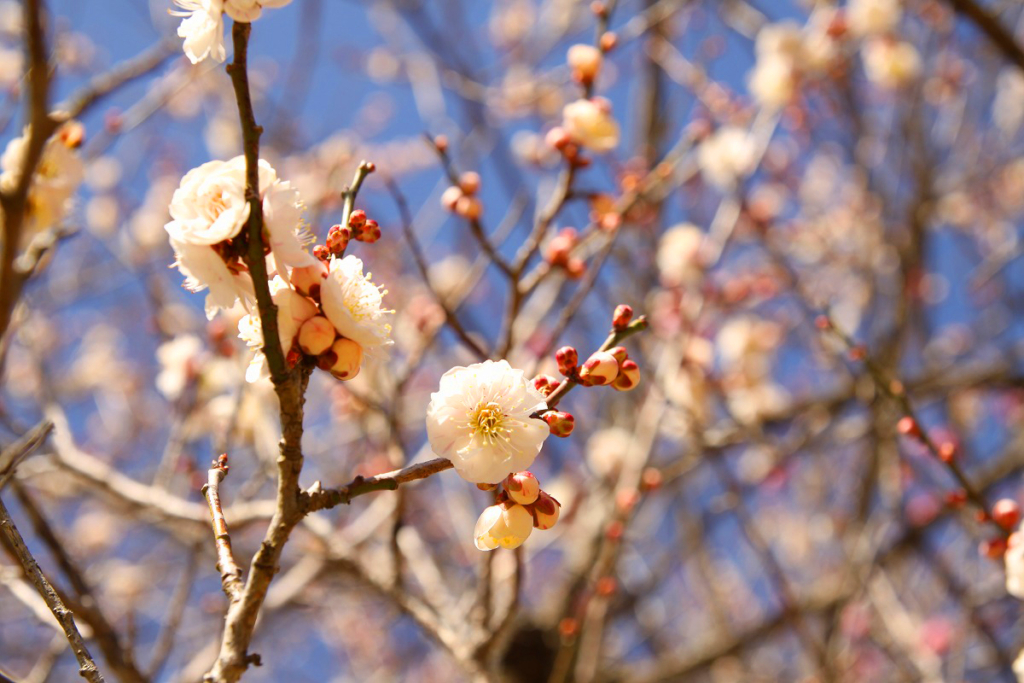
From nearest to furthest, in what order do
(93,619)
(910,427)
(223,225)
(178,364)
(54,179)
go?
1. (223,225)
2. (93,619)
3. (910,427)
4. (54,179)
5. (178,364)

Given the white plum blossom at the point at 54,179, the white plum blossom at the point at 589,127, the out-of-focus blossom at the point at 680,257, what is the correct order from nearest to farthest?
the white plum blossom at the point at 54,179 → the white plum blossom at the point at 589,127 → the out-of-focus blossom at the point at 680,257

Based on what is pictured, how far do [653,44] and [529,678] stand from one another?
3003mm

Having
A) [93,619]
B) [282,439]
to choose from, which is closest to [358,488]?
[282,439]

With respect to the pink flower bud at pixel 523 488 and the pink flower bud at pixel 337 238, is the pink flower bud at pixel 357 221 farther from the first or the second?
the pink flower bud at pixel 523 488

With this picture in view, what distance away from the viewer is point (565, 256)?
5.90 feet

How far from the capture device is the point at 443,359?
3596 mm

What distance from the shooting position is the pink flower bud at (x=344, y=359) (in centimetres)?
96

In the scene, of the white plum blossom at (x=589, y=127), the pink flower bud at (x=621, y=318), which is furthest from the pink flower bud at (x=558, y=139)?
the pink flower bud at (x=621, y=318)

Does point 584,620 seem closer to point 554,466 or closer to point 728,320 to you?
point 554,466

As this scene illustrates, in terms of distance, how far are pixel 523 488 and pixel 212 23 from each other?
0.69 metres

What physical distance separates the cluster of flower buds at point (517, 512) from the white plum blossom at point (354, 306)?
24 centimetres

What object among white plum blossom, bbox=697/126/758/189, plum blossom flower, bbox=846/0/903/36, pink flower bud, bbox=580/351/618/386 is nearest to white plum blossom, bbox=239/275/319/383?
pink flower bud, bbox=580/351/618/386

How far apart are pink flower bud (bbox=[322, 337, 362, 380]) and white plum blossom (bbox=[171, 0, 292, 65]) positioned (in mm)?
383

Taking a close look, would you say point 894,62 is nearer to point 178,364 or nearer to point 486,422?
point 178,364
